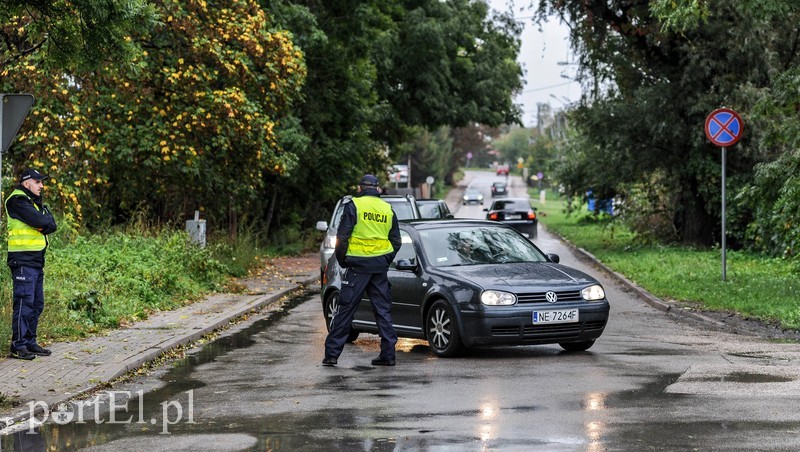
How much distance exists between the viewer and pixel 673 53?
103 feet

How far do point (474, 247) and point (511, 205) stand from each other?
3222 cm

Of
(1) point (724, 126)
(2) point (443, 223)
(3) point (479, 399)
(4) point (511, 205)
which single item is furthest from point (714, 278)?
(4) point (511, 205)

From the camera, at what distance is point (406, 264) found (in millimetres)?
12438

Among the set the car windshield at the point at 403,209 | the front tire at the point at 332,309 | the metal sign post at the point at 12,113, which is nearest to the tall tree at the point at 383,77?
the car windshield at the point at 403,209

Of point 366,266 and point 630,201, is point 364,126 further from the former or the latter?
point 366,266

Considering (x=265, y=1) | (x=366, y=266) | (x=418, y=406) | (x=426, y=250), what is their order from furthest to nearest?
(x=265, y=1)
(x=426, y=250)
(x=366, y=266)
(x=418, y=406)

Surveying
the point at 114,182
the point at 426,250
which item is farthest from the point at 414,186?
the point at 426,250

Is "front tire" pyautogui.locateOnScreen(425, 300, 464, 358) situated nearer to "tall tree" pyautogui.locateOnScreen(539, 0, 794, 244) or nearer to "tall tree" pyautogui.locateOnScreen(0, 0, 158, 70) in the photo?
"tall tree" pyautogui.locateOnScreen(0, 0, 158, 70)

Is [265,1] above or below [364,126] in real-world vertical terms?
above

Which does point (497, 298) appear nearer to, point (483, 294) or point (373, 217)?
point (483, 294)

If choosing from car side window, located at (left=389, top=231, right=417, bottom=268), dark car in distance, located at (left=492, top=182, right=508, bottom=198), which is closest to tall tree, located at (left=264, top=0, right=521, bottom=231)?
car side window, located at (left=389, top=231, right=417, bottom=268)

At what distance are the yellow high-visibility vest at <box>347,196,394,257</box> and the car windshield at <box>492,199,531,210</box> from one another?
110 feet

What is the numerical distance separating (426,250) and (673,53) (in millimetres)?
20614

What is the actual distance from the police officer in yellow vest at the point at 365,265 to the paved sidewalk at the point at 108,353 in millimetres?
1990
